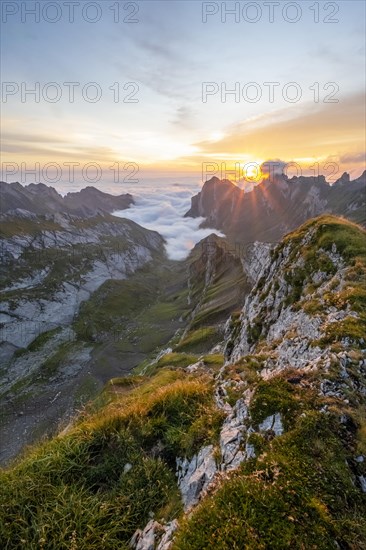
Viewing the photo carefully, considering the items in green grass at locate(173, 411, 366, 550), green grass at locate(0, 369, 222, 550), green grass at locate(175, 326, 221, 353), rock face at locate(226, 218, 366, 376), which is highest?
rock face at locate(226, 218, 366, 376)

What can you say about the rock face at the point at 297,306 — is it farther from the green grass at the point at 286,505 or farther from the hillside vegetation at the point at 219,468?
the green grass at the point at 286,505

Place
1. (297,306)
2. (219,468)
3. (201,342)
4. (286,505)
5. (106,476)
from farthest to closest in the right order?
(201,342), (297,306), (106,476), (219,468), (286,505)

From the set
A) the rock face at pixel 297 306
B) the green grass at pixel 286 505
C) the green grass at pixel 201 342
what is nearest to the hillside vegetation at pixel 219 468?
the green grass at pixel 286 505

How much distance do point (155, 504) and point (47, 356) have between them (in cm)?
15713

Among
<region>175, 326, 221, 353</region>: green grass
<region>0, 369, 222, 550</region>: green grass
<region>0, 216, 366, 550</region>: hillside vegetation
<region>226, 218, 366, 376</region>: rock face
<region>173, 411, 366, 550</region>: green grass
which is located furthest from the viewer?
<region>175, 326, 221, 353</region>: green grass

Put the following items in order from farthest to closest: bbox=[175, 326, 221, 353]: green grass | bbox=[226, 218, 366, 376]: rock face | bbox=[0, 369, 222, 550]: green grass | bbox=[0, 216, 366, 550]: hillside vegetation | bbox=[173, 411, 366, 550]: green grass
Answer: bbox=[175, 326, 221, 353]: green grass < bbox=[226, 218, 366, 376]: rock face < bbox=[0, 369, 222, 550]: green grass < bbox=[0, 216, 366, 550]: hillside vegetation < bbox=[173, 411, 366, 550]: green grass

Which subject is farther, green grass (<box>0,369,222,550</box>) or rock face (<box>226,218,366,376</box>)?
rock face (<box>226,218,366,376</box>)

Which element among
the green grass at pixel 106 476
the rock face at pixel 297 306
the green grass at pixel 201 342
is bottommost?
the green grass at pixel 201 342

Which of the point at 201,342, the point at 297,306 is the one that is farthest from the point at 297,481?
the point at 201,342

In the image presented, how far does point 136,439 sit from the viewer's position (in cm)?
1079

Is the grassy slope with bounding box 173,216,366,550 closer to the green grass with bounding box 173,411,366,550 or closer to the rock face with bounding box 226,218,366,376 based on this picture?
the green grass with bounding box 173,411,366,550

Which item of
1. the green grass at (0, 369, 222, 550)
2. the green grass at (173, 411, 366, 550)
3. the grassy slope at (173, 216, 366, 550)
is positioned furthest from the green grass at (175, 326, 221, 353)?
the green grass at (173, 411, 366, 550)

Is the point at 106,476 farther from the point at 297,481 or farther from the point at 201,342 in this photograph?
the point at 201,342

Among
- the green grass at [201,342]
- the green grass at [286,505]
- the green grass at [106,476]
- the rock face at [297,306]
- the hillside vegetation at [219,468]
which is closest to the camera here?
the green grass at [286,505]
